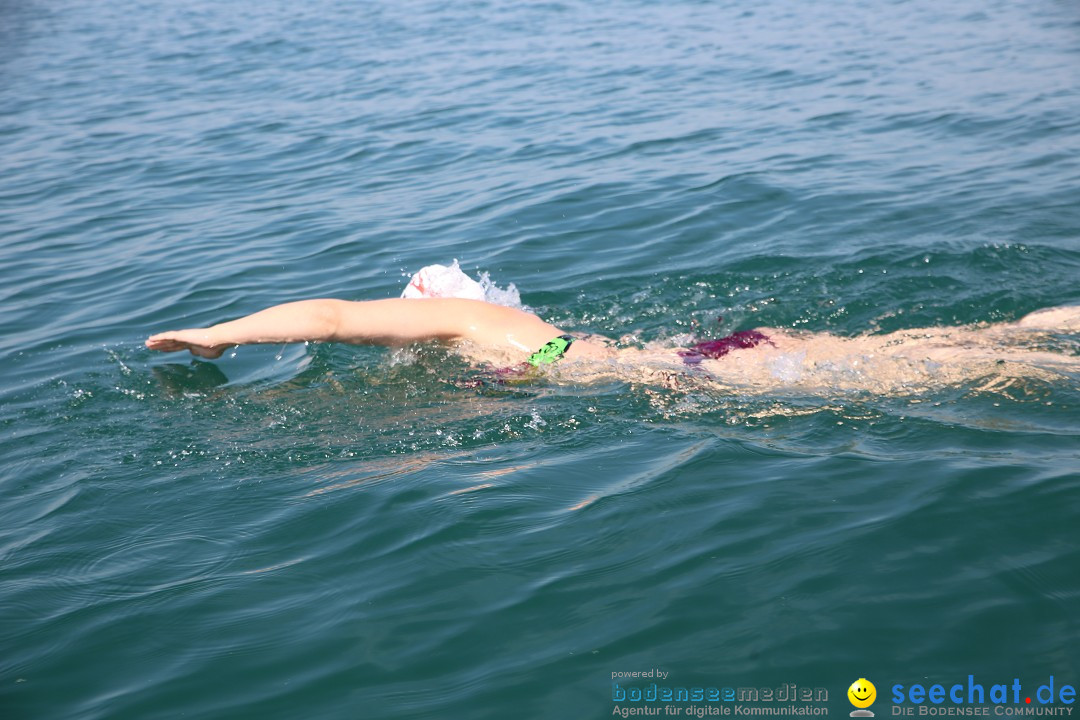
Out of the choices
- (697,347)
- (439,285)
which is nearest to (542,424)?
(697,347)

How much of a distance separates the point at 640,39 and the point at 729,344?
12.9 metres

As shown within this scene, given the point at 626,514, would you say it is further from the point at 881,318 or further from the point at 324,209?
the point at 324,209

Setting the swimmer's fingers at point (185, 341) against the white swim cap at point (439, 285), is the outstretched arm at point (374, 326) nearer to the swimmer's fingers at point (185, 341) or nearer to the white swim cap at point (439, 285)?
the swimmer's fingers at point (185, 341)

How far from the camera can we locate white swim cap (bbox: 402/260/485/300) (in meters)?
5.75

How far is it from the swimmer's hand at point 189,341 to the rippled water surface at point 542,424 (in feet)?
1.40

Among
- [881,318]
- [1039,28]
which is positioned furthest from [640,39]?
[881,318]

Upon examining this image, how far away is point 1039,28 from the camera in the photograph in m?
14.3

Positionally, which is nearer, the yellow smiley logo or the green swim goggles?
the yellow smiley logo

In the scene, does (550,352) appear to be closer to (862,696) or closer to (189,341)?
(189,341)

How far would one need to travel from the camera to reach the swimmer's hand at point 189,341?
5.29 meters

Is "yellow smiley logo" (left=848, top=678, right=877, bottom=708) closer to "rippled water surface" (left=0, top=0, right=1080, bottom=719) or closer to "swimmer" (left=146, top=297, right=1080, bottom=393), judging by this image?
"rippled water surface" (left=0, top=0, right=1080, bottom=719)

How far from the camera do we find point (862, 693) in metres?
3.07

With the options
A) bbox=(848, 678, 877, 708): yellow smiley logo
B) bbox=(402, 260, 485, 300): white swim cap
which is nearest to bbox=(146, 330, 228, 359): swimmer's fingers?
bbox=(402, 260, 485, 300): white swim cap

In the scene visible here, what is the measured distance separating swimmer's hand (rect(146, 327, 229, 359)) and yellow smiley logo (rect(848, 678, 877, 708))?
3603 mm
